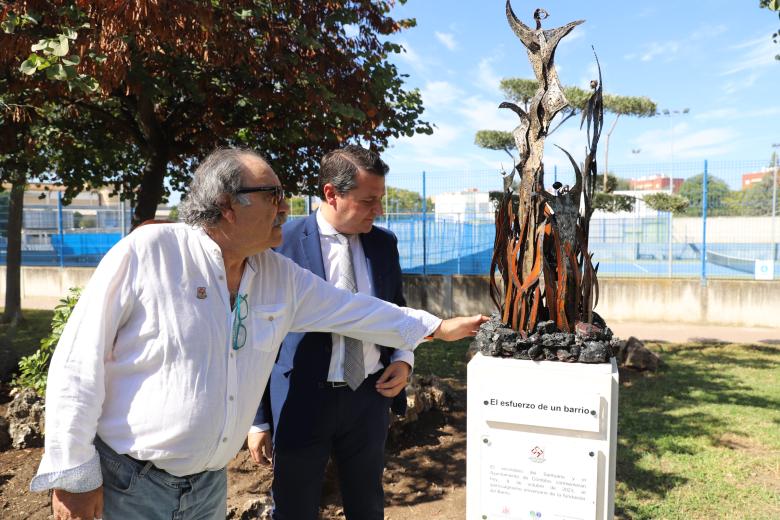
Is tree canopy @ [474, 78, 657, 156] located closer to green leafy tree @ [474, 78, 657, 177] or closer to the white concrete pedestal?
green leafy tree @ [474, 78, 657, 177]

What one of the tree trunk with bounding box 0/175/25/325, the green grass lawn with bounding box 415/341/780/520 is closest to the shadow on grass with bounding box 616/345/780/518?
the green grass lawn with bounding box 415/341/780/520

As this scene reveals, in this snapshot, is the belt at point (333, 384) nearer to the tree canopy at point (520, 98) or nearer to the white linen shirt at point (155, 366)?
the white linen shirt at point (155, 366)

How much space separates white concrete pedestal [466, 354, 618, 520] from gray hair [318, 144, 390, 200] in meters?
0.84

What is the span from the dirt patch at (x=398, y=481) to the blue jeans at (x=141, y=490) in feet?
5.45

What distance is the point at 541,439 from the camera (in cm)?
205

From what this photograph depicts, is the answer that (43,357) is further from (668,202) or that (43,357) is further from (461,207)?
(668,202)

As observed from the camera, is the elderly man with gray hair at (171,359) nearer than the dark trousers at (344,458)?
Yes

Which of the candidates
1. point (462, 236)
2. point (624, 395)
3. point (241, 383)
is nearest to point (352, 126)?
point (624, 395)

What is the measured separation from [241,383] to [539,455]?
111 centimetres

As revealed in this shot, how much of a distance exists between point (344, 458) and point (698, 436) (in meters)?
3.77

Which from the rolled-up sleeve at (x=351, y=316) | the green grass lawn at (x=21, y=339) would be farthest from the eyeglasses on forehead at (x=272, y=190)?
the green grass lawn at (x=21, y=339)

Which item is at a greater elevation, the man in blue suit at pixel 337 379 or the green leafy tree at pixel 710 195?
the green leafy tree at pixel 710 195

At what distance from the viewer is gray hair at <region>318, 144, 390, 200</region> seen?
2.21 meters

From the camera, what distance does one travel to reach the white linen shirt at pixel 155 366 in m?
1.34
